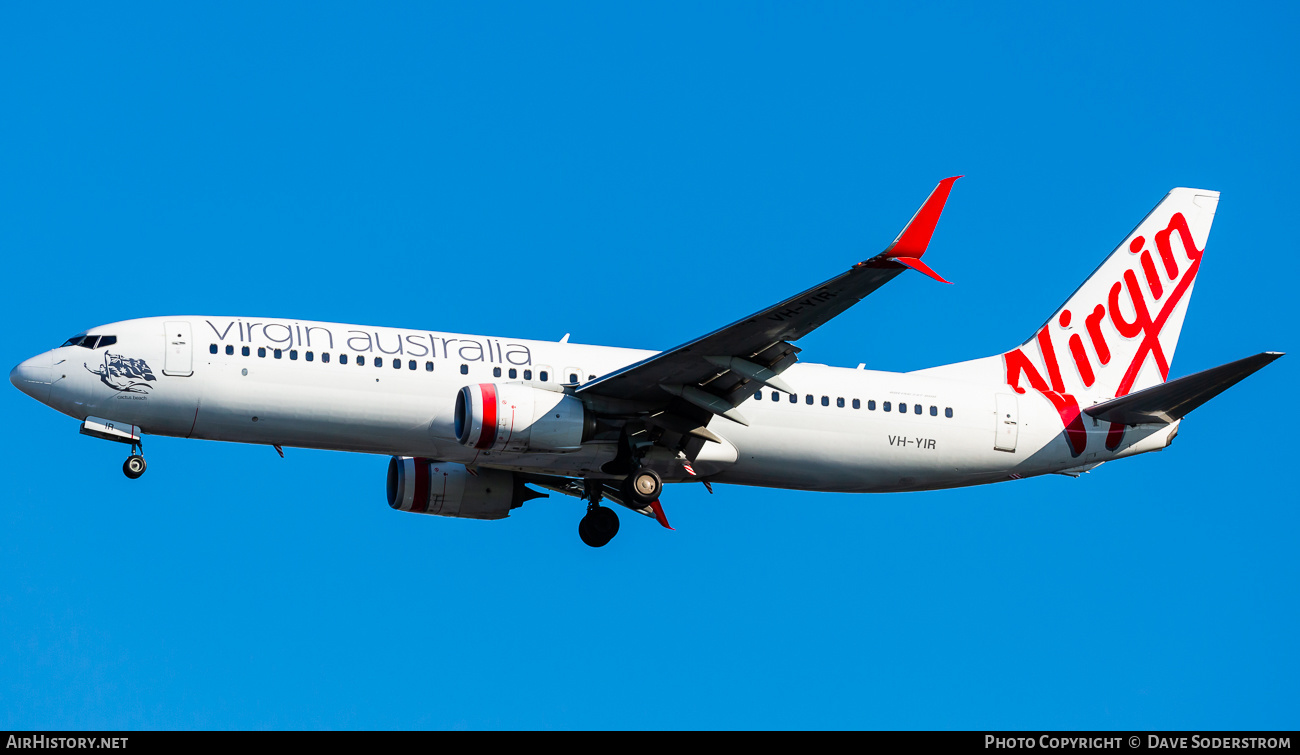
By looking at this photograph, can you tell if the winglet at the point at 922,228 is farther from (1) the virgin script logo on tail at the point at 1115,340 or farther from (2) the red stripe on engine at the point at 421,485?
(2) the red stripe on engine at the point at 421,485

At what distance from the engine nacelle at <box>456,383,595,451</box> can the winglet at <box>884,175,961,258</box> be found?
8.84 metres

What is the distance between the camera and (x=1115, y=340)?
123 ft

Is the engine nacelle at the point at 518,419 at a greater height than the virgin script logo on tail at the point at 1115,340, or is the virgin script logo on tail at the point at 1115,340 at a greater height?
the virgin script logo on tail at the point at 1115,340

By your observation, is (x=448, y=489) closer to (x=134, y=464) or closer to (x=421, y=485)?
(x=421, y=485)

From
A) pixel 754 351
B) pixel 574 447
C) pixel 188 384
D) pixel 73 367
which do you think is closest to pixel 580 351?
pixel 574 447

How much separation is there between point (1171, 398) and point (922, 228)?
11733mm

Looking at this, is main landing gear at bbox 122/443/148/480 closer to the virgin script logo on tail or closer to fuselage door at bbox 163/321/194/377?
fuselage door at bbox 163/321/194/377

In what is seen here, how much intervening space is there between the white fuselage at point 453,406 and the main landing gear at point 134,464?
0.64 metres

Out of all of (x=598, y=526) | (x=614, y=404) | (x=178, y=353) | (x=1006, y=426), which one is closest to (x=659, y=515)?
(x=598, y=526)

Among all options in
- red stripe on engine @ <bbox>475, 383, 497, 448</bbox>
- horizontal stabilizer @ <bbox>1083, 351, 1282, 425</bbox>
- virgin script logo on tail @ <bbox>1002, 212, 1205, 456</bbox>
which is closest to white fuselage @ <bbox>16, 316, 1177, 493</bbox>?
horizontal stabilizer @ <bbox>1083, 351, 1282, 425</bbox>

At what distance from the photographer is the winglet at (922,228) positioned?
25.0 meters

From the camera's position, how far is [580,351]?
33.2 metres

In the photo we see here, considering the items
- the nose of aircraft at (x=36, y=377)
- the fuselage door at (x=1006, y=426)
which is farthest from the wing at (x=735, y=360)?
the nose of aircraft at (x=36, y=377)
